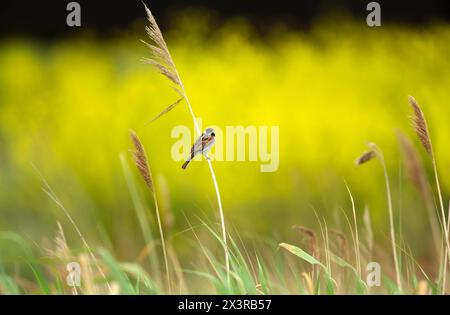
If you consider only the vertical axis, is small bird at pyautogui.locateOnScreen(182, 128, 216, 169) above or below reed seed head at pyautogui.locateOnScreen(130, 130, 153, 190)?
above

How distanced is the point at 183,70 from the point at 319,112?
2.50 feet

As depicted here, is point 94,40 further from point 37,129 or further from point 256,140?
point 256,140

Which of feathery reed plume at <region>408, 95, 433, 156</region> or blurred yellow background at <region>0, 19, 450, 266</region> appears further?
blurred yellow background at <region>0, 19, 450, 266</region>

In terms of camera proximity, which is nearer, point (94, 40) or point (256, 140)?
point (256, 140)

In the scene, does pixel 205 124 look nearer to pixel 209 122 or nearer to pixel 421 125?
pixel 209 122

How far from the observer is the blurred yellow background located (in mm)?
3570

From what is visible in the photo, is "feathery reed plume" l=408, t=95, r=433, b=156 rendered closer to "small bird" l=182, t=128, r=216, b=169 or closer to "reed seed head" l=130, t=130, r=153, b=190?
"small bird" l=182, t=128, r=216, b=169

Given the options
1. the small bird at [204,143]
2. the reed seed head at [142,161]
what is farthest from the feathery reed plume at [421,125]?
the reed seed head at [142,161]

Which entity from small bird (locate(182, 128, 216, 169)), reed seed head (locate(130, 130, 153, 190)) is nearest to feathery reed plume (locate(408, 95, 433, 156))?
small bird (locate(182, 128, 216, 169))

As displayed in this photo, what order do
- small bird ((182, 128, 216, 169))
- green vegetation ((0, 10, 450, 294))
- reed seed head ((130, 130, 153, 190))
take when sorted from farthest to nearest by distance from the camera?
green vegetation ((0, 10, 450, 294))
small bird ((182, 128, 216, 169))
reed seed head ((130, 130, 153, 190))

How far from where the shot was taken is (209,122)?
3.46 metres

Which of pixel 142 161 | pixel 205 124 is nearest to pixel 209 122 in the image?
pixel 205 124

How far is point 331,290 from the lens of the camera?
237 centimetres
